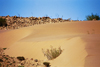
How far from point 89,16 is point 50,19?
26.8ft

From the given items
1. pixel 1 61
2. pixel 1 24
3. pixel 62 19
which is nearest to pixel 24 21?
pixel 1 24

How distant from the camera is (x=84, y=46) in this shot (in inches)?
A: 247

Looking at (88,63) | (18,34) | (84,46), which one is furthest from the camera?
(18,34)

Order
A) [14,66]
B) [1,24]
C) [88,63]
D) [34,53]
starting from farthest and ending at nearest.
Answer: [1,24] < [34,53] < [14,66] < [88,63]

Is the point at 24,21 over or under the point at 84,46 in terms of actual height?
over

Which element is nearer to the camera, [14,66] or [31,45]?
[14,66]

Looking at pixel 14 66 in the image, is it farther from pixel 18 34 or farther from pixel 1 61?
pixel 18 34

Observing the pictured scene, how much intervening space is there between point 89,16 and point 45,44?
945 inches

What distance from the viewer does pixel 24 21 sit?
29.9 m

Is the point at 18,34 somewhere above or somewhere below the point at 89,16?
below

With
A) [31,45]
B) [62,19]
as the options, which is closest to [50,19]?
[62,19]

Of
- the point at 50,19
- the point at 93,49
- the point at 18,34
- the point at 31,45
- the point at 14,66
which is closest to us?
the point at 93,49

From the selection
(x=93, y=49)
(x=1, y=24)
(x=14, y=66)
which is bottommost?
(x=14, y=66)

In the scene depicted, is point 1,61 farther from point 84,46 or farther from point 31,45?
point 84,46
